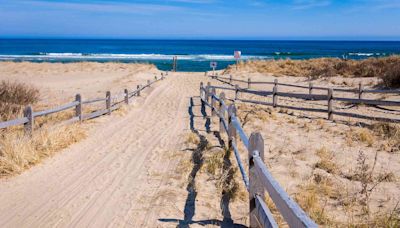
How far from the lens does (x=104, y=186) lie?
255 inches

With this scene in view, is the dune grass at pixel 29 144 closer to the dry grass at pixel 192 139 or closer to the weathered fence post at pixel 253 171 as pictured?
the dry grass at pixel 192 139

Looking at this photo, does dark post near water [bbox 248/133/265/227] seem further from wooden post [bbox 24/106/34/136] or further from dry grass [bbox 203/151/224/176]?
wooden post [bbox 24/106/34/136]

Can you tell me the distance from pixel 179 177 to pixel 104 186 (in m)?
1.20

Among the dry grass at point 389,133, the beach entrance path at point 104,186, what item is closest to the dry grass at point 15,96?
the beach entrance path at point 104,186

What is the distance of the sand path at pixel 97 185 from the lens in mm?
5211

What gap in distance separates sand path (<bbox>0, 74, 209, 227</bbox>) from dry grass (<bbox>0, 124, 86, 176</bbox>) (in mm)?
179

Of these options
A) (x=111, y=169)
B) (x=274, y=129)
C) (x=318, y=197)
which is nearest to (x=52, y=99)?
(x=274, y=129)

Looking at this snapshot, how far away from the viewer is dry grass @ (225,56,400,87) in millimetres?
21245

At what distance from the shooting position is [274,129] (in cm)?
1145

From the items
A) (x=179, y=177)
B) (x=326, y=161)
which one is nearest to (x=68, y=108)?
(x=179, y=177)

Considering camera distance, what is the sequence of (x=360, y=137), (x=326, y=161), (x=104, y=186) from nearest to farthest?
(x=104, y=186) → (x=326, y=161) → (x=360, y=137)

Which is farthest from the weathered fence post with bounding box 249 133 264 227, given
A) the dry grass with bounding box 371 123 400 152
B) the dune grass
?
the dry grass with bounding box 371 123 400 152

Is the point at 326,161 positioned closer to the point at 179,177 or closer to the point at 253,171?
the point at 179,177

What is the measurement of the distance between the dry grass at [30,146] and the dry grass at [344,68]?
658 inches
